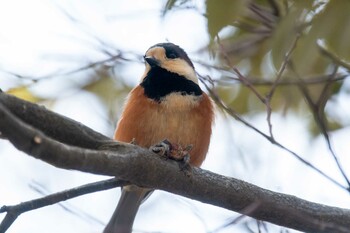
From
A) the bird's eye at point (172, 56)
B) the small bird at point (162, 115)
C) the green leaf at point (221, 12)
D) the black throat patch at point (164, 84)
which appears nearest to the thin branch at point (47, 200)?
the green leaf at point (221, 12)

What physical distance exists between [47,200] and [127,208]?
1758 millimetres

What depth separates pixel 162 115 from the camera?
13.3 feet

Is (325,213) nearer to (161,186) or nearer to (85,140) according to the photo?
(161,186)

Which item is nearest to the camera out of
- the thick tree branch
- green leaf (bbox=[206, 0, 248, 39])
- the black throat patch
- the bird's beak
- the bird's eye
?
the thick tree branch

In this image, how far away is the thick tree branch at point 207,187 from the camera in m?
2.50

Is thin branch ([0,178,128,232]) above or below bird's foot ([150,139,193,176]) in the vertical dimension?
below

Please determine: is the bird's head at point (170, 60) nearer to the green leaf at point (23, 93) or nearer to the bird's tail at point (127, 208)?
the bird's tail at point (127, 208)

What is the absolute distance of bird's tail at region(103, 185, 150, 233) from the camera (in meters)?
4.22

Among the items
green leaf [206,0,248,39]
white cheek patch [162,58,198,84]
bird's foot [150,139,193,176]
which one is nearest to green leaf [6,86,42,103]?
white cheek patch [162,58,198,84]

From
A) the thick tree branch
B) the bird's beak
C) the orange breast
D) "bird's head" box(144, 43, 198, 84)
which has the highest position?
"bird's head" box(144, 43, 198, 84)

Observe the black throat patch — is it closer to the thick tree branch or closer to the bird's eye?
the bird's eye

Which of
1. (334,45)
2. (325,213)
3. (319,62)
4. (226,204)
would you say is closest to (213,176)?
(226,204)

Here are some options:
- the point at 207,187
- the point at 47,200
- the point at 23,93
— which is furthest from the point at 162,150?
the point at 23,93

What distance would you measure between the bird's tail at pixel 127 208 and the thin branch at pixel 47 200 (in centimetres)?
144
